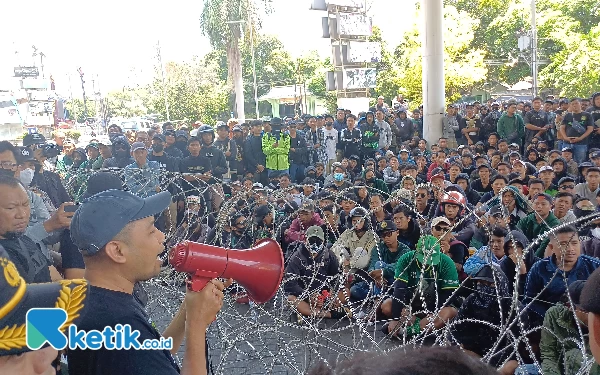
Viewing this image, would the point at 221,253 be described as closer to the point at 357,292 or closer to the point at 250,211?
the point at 357,292

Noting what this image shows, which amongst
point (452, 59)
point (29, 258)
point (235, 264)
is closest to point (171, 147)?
point (29, 258)

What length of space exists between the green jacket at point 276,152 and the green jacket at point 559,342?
6929 mm

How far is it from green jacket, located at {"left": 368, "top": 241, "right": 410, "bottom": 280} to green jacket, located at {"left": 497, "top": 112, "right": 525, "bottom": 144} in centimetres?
587

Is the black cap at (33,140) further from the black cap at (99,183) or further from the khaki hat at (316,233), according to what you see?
the khaki hat at (316,233)

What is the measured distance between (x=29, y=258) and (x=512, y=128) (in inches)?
378

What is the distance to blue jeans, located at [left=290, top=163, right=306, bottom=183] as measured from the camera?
1030 cm

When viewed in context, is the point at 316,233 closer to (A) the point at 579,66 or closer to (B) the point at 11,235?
(B) the point at 11,235

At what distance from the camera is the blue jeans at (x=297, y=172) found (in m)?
10.3

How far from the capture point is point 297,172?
10445mm

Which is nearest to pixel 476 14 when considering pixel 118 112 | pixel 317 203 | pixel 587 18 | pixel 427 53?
pixel 587 18

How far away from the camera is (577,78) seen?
19.7 metres

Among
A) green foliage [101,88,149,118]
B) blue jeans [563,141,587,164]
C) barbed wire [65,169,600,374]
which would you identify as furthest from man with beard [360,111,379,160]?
green foliage [101,88,149,118]

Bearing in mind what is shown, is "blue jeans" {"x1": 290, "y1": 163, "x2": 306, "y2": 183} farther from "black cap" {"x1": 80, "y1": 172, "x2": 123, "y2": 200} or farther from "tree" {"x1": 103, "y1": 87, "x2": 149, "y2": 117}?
"tree" {"x1": 103, "y1": 87, "x2": 149, "y2": 117}

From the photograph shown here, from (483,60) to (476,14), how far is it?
245cm
